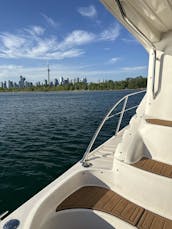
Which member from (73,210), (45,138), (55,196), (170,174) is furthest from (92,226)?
(45,138)

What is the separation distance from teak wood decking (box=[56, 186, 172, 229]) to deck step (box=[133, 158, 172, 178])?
501mm

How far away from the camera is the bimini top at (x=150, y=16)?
3277mm

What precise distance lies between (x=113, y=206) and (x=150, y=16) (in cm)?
290

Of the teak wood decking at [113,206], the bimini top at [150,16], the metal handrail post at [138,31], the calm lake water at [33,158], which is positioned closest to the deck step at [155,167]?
the teak wood decking at [113,206]

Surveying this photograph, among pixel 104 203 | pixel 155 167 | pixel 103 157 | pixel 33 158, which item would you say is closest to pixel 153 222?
pixel 104 203

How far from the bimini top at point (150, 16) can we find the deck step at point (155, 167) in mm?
2239

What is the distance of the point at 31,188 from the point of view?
6.28m

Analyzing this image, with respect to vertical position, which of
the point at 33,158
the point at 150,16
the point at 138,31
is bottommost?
the point at 33,158

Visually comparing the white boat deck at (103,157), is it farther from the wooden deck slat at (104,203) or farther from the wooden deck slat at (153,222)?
the wooden deck slat at (153,222)

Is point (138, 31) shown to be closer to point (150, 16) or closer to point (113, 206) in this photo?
point (150, 16)

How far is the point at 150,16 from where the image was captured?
11.9 feet

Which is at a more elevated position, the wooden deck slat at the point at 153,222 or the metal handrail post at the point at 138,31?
the metal handrail post at the point at 138,31

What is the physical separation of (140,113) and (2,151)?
7.63 m

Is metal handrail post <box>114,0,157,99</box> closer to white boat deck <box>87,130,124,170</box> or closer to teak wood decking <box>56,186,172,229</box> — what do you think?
white boat deck <box>87,130,124,170</box>
